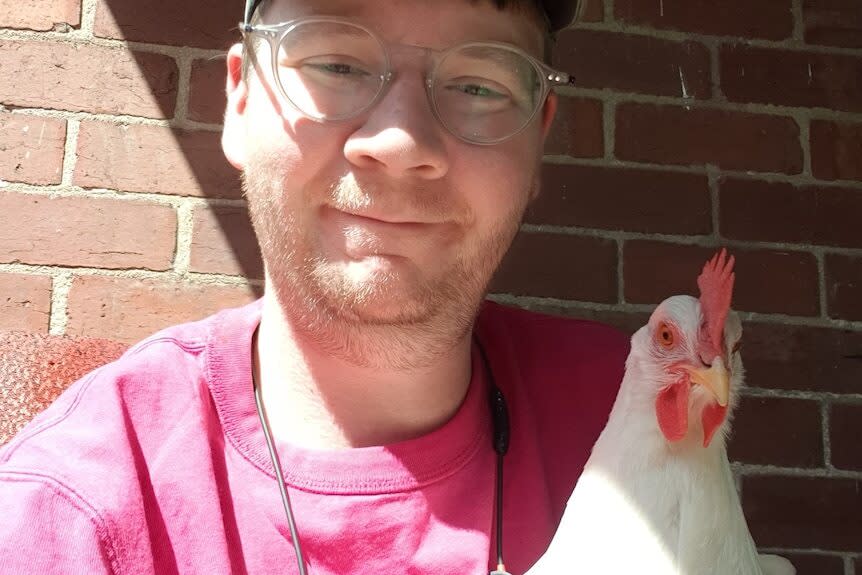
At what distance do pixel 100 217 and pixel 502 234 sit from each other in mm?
747

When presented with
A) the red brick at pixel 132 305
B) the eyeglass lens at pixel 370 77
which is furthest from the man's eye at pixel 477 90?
the red brick at pixel 132 305

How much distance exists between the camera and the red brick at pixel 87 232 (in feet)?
4.80

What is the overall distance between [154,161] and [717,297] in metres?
0.99

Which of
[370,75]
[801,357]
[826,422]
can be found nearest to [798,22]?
[801,357]

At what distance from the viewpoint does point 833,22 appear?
1687 mm

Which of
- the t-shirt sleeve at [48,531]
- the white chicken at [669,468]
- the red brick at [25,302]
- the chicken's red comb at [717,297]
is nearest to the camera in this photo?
the t-shirt sleeve at [48,531]

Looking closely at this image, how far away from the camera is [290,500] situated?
1041 mm

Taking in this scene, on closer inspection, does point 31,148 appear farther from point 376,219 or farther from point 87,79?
point 376,219

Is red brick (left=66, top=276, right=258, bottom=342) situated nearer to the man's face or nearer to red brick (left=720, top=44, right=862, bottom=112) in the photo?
the man's face

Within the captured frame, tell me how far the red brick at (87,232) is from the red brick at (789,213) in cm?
105

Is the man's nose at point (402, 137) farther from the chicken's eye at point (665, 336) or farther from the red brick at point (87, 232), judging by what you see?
the red brick at point (87, 232)

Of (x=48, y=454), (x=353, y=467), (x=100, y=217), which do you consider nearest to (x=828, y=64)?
(x=353, y=467)

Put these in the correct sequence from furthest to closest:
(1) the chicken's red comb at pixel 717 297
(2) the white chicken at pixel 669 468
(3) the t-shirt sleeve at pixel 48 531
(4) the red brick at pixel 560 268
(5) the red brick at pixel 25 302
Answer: (4) the red brick at pixel 560 268 < (5) the red brick at pixel 25 302 < (1) the chicken's red comb at pixel 717 297 < (2) the white chicken at pixel 669 468 < (3) the t-shirt sleeve at pixel 48 531

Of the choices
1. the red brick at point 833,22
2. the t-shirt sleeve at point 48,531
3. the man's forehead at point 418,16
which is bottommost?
the t-shirt sleeve at point 48,531
